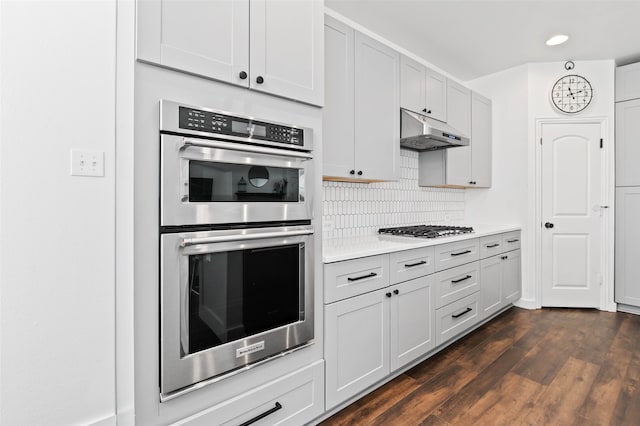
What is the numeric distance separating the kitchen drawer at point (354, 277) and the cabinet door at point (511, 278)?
6.69 feet

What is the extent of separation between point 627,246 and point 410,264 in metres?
3.02

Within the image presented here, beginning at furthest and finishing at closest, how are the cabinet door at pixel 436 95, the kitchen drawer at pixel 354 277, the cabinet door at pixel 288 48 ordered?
the cabinet door at pixel 436 95, the kitchen drawer at pixel 354 277, the cabinet door at pixel 288 48

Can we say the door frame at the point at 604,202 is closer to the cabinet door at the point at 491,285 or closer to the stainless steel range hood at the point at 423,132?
the cabinet door at the point at 491,285

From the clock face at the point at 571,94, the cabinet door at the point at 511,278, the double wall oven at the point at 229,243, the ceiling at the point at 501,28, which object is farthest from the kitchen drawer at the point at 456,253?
the clock face at the point at 571,94

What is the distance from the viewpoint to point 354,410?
1962 millimetres

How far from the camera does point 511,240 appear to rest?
3643 millimetres

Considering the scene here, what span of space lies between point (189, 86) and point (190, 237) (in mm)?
617

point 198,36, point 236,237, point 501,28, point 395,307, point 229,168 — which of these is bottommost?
point 395,307

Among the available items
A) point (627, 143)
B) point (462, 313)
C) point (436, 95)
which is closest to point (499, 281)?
point (462, 313)

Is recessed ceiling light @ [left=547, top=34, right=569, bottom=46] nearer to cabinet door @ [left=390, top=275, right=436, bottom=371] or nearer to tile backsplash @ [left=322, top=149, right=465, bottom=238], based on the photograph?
tile backsplash @ [left=322, top=149, right=465, bottom=238]

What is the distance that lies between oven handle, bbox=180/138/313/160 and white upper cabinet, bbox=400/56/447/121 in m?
1.43

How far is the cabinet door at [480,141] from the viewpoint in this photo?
147 inches

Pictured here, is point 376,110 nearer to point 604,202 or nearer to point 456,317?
point 456,317

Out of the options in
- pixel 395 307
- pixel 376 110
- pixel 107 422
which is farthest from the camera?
pixel 376 110
